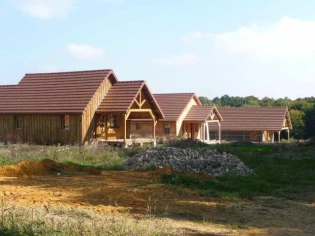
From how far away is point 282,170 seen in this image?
22.1 m

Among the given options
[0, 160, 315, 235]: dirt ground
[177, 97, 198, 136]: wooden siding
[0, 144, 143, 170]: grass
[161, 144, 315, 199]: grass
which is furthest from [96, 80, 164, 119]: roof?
[0, 160, 315, 235]: dirt ground

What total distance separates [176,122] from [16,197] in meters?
34.8

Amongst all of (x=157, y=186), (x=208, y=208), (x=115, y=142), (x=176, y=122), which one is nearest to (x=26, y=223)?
(x=208, y=208)

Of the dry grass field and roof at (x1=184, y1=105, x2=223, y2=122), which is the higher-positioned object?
roof at (x1=184, y1=105, x2=223, y2=122)

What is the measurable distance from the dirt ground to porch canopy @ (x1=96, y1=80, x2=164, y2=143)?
17.4m

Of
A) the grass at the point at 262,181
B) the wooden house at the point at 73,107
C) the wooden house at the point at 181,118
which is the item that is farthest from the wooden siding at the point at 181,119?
the grass at the point at 262,181

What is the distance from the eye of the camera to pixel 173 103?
1951 inches

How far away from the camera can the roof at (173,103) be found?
4759 centimetres

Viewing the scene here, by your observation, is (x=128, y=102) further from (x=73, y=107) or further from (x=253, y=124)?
(x=253, y=124)

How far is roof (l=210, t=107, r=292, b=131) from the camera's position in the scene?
55.2 metres

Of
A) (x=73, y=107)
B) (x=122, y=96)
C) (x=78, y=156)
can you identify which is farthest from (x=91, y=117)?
(x=78, y=156)

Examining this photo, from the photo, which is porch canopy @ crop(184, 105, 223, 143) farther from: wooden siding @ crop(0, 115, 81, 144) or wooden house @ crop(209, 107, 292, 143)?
wooden siding @ crop(0, 115, 81, 144)

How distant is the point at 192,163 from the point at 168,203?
27.7 feet

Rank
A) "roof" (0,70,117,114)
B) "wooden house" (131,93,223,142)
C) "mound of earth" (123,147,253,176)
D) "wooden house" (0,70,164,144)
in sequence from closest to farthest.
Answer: "mound of earth" (123,147,253,176) → "wooden house" (0,70,164,144) → "roof" (0,70,117,114) → "wooden house" (131,93,223,142)
